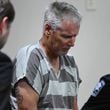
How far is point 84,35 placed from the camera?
9.29 ft

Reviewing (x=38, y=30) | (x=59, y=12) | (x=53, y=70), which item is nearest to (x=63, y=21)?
(x=59, y=12)

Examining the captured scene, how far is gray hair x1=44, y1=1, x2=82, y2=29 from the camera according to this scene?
6.06 ft

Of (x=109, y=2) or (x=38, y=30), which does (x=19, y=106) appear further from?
(x=109, y=2)

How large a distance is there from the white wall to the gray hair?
0.91 metres

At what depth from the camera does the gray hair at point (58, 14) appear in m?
1.85

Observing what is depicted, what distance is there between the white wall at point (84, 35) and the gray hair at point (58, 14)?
2.99 feet

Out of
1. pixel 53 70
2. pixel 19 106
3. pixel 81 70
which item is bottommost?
pixel 81 70

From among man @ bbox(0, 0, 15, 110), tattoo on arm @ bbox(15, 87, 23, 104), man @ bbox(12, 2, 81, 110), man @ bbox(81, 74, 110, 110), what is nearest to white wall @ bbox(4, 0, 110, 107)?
man @ bbox(12, 2, 81, 110)

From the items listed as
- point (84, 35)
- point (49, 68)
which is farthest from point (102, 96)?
point (84, 35)

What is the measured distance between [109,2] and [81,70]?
0.61m

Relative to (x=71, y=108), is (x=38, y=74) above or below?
above

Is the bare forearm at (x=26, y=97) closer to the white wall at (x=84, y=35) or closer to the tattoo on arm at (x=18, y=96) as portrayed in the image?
the tattoo on arm at (x=18, y=96)

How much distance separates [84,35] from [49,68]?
3.44ft

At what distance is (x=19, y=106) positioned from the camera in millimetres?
1781
